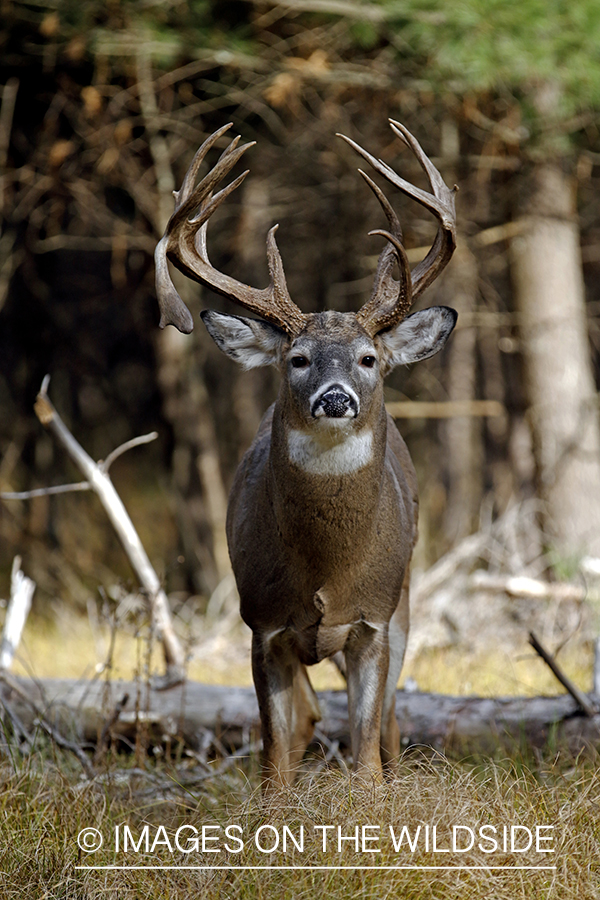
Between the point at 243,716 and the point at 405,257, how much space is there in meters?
2.45

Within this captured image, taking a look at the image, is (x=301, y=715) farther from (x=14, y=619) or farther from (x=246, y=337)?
(x=14, y=619)

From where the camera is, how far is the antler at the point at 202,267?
368 cm

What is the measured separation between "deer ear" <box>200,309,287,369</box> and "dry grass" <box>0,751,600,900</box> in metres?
1.55

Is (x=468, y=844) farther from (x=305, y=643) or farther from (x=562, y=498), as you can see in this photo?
(x=562, y=498)

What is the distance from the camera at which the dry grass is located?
2893 mm

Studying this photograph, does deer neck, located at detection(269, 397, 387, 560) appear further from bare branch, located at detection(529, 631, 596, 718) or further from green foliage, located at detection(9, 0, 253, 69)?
green foliage, located at detection(9, 0, 253, 69)

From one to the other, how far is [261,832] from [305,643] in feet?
2.57

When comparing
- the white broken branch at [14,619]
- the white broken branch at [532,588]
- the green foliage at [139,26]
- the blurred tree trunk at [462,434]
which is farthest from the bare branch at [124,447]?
the blurred tree trunk at [462,434]

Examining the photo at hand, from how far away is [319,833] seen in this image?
3074 millimetres

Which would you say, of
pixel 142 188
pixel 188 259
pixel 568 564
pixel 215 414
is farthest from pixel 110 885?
pixel 215 414

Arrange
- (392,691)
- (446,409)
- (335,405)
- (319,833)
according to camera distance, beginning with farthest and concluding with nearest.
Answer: (446,409)
(392,691)
(335,405)
(319,833)

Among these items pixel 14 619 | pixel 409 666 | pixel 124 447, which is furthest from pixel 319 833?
pixel 409 666

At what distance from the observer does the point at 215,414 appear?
11578mm

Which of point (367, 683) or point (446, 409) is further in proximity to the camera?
point (446, 409)
